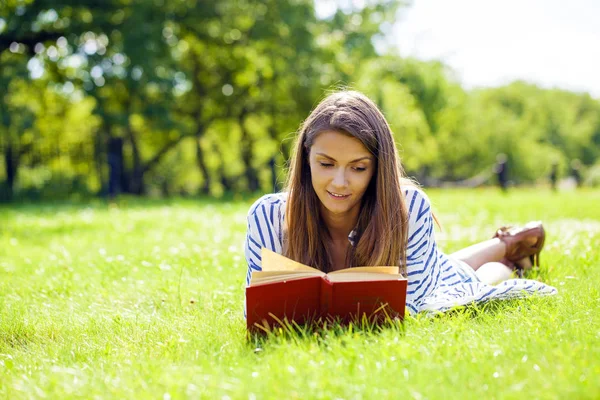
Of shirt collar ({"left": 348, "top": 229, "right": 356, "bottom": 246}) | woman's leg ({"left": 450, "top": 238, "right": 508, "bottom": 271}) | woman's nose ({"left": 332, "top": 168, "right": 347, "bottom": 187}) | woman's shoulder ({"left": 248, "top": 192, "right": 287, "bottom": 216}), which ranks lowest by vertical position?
woman's leg ({"left": 450, "top": 238, "right": 508, "bottom": 271})

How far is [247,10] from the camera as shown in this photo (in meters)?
19.5

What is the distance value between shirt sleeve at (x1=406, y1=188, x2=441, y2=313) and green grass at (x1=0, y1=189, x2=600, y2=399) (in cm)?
23

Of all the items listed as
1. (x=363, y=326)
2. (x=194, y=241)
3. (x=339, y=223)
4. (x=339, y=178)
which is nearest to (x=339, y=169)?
(x=339, y=178)

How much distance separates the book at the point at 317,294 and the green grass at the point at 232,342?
0.11 meters

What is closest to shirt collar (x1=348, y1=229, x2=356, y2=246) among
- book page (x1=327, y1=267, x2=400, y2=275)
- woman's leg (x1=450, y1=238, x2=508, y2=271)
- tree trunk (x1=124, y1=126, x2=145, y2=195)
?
book page (x1=327, y1=267, x2=400, y2=275)

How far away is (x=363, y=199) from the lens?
3.40m

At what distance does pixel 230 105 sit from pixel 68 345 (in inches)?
A: 881

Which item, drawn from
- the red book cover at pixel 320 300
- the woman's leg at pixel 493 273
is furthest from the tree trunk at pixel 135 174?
the red book cover at pixel 320 300

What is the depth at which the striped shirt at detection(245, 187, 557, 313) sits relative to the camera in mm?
3432

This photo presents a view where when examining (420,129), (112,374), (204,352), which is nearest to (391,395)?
(204,352)

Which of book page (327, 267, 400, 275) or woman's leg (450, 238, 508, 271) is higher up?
book page (327, 267, 400, 275)

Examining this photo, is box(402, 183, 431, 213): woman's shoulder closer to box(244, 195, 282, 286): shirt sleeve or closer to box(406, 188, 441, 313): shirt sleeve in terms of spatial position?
box(406, 188, 441, 313): shirt sleeve

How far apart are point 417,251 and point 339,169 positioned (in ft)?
2.46

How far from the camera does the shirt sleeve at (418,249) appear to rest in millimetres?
3432
